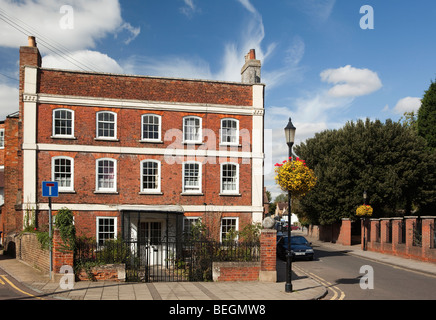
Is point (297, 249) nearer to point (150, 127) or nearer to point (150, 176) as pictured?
point (150, 176)

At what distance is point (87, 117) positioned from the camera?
24.0 meters

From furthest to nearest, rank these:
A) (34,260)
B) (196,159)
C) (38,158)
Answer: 1. (196,159)
2. (38,158)
3. (34,260)

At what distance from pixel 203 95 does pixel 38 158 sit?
32.6ft

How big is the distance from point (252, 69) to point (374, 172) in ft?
52.3

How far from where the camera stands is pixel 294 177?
1527cm

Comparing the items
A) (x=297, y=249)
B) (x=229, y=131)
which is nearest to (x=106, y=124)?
(x=229, y=131)

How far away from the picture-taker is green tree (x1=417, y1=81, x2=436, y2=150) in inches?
1654

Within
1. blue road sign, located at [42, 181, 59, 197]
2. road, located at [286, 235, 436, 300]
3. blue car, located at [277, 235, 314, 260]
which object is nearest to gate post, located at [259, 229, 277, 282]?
road, located at [286, 235, 436, 300]

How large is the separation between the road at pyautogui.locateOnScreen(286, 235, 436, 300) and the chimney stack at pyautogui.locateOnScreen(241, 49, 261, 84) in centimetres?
1155

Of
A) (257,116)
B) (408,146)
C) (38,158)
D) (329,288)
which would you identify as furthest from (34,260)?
(408,146)

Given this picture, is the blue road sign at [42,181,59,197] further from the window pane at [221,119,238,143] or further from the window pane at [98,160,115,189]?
the window pane at [221,119,238,143]

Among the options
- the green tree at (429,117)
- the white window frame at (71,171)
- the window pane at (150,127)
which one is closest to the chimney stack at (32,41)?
the white window frame at (71,171)

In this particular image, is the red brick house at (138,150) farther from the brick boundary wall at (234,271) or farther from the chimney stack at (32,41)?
the brick boundary wall at (234,271)
